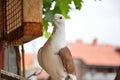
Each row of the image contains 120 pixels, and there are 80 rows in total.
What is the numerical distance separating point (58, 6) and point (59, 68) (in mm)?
392

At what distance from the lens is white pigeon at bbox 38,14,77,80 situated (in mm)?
1100

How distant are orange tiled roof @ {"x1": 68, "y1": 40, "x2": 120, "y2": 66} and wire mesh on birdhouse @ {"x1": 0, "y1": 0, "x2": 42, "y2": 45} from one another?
14803mm

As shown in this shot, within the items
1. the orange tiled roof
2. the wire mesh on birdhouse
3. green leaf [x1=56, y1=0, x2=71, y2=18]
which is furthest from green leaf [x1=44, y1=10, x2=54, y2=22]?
the orange tiled roof

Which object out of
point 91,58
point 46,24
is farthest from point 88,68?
point 46,24

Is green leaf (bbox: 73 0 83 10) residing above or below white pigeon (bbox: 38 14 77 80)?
above

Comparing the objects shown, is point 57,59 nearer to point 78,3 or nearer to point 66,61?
point 66,61

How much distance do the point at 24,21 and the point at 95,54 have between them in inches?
627

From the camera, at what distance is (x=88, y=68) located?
55.4 feet

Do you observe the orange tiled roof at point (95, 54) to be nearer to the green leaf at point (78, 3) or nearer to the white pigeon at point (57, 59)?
the green leaf at point (78, 3)

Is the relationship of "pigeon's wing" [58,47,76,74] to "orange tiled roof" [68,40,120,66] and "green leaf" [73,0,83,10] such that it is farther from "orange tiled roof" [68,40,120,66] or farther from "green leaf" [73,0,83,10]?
"orange tiled roof" [68,40,120,66]

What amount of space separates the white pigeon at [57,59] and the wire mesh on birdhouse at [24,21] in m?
0.04

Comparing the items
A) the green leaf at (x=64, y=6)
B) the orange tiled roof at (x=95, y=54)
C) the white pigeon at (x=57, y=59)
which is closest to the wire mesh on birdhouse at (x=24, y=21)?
the white pigeon at (x=57, y=59)

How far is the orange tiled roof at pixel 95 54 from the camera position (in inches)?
648

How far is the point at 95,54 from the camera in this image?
16953 mm
